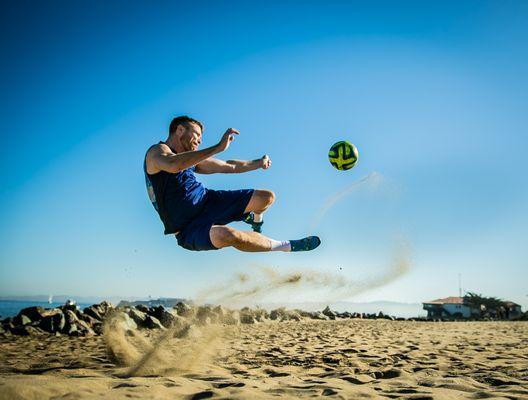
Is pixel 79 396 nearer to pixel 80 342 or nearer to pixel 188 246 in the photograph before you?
pixel 188 246

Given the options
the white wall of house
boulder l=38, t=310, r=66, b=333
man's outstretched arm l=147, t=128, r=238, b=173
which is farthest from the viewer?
the white wall of house

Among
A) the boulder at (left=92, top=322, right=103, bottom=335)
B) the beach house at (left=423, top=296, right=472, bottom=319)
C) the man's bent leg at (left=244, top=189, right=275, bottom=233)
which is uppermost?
the man's bent leg at (left=244, top=189, right=275, bottom=233)

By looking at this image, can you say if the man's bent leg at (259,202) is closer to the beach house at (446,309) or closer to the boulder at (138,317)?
the boulder at (138,317)

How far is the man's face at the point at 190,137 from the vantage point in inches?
200

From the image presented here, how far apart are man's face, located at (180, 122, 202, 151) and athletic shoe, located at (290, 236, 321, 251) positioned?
2.10 meters

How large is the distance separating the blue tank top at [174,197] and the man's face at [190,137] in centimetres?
38

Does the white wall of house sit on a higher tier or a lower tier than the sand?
higher

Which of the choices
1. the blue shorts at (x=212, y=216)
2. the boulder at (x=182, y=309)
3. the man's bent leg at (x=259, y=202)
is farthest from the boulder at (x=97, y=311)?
the man's bent leg at (x=259, y=202)

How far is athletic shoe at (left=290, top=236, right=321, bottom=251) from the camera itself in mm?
5688

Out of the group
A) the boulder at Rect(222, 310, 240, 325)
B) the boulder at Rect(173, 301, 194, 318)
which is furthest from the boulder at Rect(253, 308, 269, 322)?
the boulder at Rect(173, 301, 194, 318)

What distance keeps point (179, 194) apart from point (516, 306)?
6801 centimetres

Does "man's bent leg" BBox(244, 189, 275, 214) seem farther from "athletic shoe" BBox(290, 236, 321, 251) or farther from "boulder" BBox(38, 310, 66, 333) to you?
"boulder" BBox(38, 310, 66, 333)

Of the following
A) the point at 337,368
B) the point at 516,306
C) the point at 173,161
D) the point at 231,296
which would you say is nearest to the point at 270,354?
the point at 231,296

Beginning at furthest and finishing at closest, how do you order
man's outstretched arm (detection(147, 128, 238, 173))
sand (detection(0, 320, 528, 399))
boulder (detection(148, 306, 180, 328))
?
boulder (detection(148, 306, 180, 328))
man's outstretched arm (detection(147, 128, 238, 173))
sand (detection(0, 320, 528, 399))
